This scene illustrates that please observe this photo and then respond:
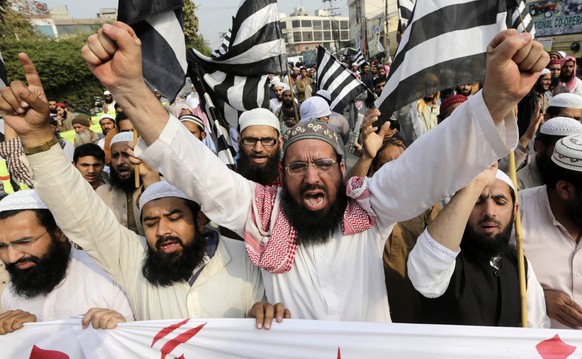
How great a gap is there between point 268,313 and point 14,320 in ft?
3.86

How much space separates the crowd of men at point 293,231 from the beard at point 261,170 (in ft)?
3.63

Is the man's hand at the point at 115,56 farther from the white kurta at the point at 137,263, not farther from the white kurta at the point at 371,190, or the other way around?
the white kurta at the point at 137,263

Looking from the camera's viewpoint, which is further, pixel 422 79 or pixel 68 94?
pixel 68 94

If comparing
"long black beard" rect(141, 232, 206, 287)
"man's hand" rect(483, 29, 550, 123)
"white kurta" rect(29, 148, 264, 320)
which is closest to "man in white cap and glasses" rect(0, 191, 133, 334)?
"white kurta" rect(29, 148, 264, 320)

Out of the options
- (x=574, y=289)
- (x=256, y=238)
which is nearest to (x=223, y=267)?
(x=256, y=238)

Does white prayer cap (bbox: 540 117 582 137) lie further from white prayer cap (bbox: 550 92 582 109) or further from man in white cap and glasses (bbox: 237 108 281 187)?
man in white cap and glasses (bbox: 237 108 281 187)

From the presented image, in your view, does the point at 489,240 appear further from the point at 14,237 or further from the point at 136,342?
the point at 14,237

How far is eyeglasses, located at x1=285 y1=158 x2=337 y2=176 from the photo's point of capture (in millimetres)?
1855

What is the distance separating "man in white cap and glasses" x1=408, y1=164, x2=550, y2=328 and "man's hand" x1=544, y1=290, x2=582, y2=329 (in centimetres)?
8

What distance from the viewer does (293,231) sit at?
5.84 ft

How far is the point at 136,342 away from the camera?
173cm

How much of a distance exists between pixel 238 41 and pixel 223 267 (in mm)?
2511

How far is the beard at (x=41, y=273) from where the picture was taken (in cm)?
194

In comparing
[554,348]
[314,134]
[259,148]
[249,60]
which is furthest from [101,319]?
[249,60]
